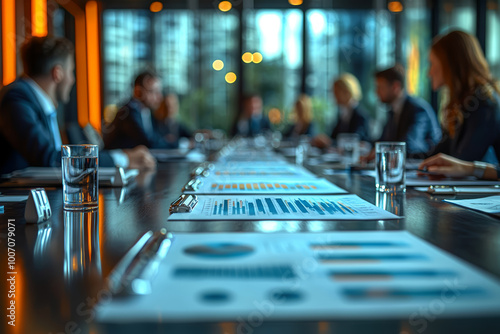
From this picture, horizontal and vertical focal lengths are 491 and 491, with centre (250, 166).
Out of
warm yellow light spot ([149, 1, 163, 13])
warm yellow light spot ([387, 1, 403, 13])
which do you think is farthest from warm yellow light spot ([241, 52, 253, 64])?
warm yellow light spot ([387, 1, 403, 13])

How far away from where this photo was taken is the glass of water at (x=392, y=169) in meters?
1.31

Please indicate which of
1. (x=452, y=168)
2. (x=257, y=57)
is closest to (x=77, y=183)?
(x=452, y=168)

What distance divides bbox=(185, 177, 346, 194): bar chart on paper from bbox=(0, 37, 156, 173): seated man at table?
0.72 metres

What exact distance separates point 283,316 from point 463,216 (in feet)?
2.05

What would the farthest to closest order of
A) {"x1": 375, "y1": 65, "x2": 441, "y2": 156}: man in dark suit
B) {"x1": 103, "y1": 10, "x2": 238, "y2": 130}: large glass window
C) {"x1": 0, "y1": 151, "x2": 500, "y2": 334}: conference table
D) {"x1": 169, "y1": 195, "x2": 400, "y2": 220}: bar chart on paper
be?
{"x1": 103, "y1": 10, "x2": 238, "y2": 130}: large glass window → {"x1": 375, "y1": 65, "x2": 441, "y2": 156}: man in dark suit → {"x1": 169, "y1": 195, "x2": 400, "y2": 220}: bar chart on paper → {"x1": 0, "y1": 151, "x2": 500, "y2": 334}: conference table

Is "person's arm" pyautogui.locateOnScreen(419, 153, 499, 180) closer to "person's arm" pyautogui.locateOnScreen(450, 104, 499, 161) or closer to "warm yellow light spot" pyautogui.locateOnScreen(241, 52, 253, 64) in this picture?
"person's arm" pyautogui.locateOnScreen(450, 104, 499, 161)

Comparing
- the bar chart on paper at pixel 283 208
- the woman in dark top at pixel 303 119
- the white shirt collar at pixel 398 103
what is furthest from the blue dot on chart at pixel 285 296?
the woman in dark top at pixel 303 119

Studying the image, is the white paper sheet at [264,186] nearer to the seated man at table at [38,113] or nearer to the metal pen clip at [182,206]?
the metal pen clip at [182,206]

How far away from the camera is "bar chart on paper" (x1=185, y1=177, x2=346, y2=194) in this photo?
4.21ft

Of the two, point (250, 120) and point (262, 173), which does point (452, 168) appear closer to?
point (262, 173)

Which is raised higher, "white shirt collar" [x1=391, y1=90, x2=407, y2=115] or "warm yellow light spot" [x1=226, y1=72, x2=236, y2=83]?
"warm yellow light spot" [x1=226, y1=72, x2=236, y2=83]

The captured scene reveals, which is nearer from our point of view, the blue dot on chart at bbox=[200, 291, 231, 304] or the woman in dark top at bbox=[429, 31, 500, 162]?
the blue dot on chart at bbox=[200, 291, 231, 304]

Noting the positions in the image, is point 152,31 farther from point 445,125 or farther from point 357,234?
point 357,234

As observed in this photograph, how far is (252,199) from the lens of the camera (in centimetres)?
114
